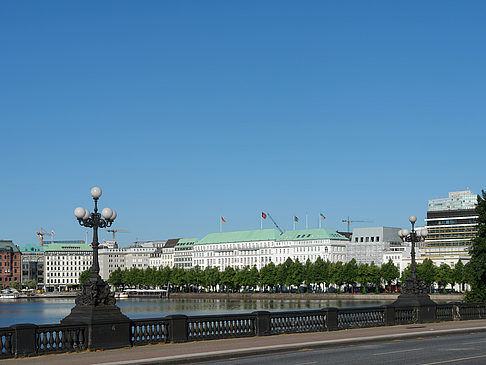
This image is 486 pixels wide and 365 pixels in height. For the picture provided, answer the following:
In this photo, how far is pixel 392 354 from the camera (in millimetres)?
26844

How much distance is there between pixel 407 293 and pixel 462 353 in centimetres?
1631

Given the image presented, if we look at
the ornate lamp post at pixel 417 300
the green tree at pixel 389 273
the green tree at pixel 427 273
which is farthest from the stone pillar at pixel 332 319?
the green tree at pixel 389 273

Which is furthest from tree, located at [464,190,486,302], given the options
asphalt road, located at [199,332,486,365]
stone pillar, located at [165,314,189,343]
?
stone pillar, located at [165,314,189,343]

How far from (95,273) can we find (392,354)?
432 inches

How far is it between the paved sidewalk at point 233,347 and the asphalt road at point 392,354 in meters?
0.47

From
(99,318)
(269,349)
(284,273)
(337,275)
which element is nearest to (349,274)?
(337,275)

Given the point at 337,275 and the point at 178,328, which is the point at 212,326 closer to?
the point at 178,328

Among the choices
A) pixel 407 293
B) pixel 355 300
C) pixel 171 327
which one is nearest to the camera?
pixel 171 327

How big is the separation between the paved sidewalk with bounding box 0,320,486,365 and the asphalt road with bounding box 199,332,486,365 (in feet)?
1.53

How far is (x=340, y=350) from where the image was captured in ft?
95.6

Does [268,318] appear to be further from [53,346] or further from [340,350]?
[53,346]

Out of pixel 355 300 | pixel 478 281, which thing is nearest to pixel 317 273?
pixel 355 300

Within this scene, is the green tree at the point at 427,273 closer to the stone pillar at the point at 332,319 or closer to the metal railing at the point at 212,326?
the metal railing at the point at 212,326

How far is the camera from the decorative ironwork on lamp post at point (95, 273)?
1116 inches
